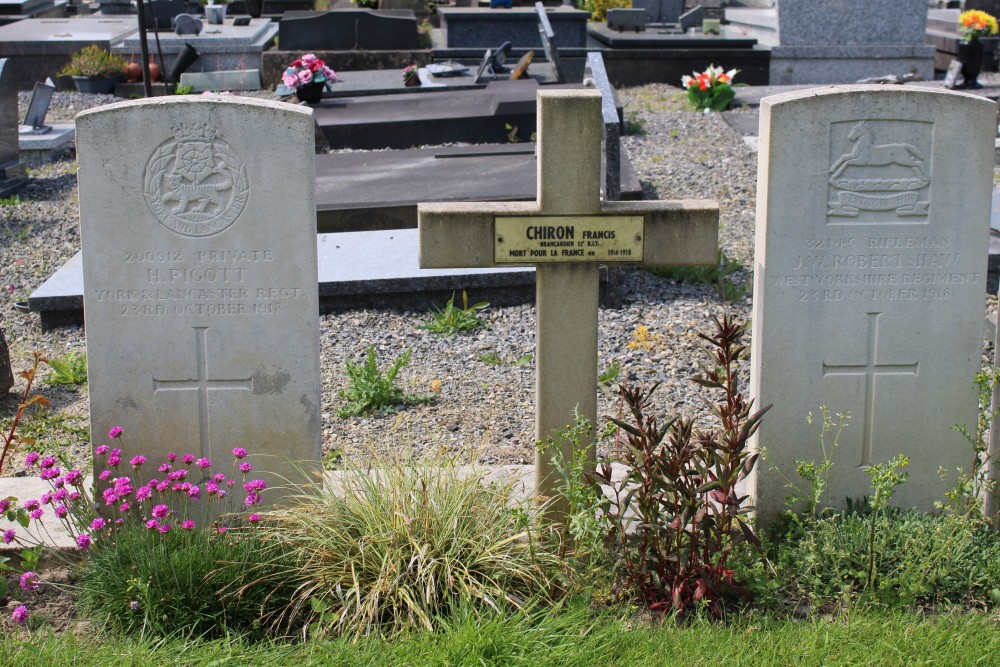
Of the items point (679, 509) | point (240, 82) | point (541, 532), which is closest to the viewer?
Answer: point (679, 509)

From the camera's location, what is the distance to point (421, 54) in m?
16.7

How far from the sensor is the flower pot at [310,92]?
1317 cm

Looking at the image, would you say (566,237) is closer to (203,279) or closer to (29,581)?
(203,279)

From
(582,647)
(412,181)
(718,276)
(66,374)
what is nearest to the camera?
(582,647)

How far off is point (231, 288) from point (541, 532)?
4.57 ft

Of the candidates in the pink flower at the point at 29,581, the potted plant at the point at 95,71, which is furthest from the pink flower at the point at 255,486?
the potted plant at the point at 95,71

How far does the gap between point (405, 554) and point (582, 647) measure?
65cm

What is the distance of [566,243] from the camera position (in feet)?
13.3

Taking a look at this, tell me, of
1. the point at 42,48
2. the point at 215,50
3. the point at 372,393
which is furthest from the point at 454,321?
the point at 42,48

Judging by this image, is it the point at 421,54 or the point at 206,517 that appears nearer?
the point at 206,517

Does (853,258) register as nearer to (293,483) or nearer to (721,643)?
(721,643)

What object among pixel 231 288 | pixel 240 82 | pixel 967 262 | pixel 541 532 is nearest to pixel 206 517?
pixel 231 288

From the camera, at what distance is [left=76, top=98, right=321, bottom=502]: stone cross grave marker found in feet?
13.0

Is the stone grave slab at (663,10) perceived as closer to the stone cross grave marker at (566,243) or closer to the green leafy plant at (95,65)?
the green leafy plant at (95,65)
